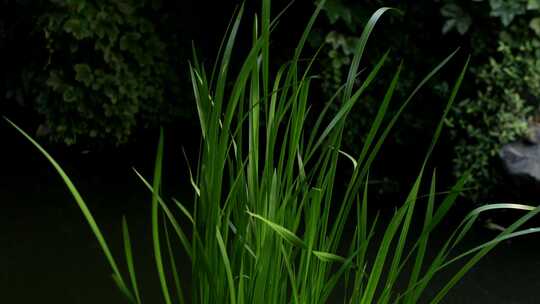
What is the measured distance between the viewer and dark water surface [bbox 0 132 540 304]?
3.02 meters

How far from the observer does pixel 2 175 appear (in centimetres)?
412

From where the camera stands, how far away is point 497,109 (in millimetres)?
3912

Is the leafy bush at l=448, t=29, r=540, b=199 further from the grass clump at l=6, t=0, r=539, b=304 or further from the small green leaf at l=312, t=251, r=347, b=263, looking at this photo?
the small green leaf at l=312, t=251, r=347, b=263

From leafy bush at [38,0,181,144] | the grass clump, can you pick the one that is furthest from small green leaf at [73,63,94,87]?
the grass clump

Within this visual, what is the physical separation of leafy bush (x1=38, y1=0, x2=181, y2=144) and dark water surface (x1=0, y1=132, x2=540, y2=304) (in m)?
0.32

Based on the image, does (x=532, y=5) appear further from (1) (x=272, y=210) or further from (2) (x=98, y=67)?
(1) (x=272, y=210)

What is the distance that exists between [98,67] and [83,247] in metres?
1.45

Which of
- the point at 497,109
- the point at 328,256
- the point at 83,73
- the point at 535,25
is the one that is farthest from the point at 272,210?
the point at 83,73

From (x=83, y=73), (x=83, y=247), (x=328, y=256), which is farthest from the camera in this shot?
(x=83, y=73)

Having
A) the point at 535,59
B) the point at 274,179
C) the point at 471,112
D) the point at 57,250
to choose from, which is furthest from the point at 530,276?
the point at 274,179

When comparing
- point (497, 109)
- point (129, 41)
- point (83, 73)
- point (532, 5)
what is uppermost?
point (532, 5)

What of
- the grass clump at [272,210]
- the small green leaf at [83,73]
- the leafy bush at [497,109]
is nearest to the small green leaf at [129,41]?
the small green leaf at [83,73]

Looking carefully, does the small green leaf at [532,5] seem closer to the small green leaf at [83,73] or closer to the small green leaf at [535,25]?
the small green leaf at [535,25]

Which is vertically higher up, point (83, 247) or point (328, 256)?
point (328, 256)
